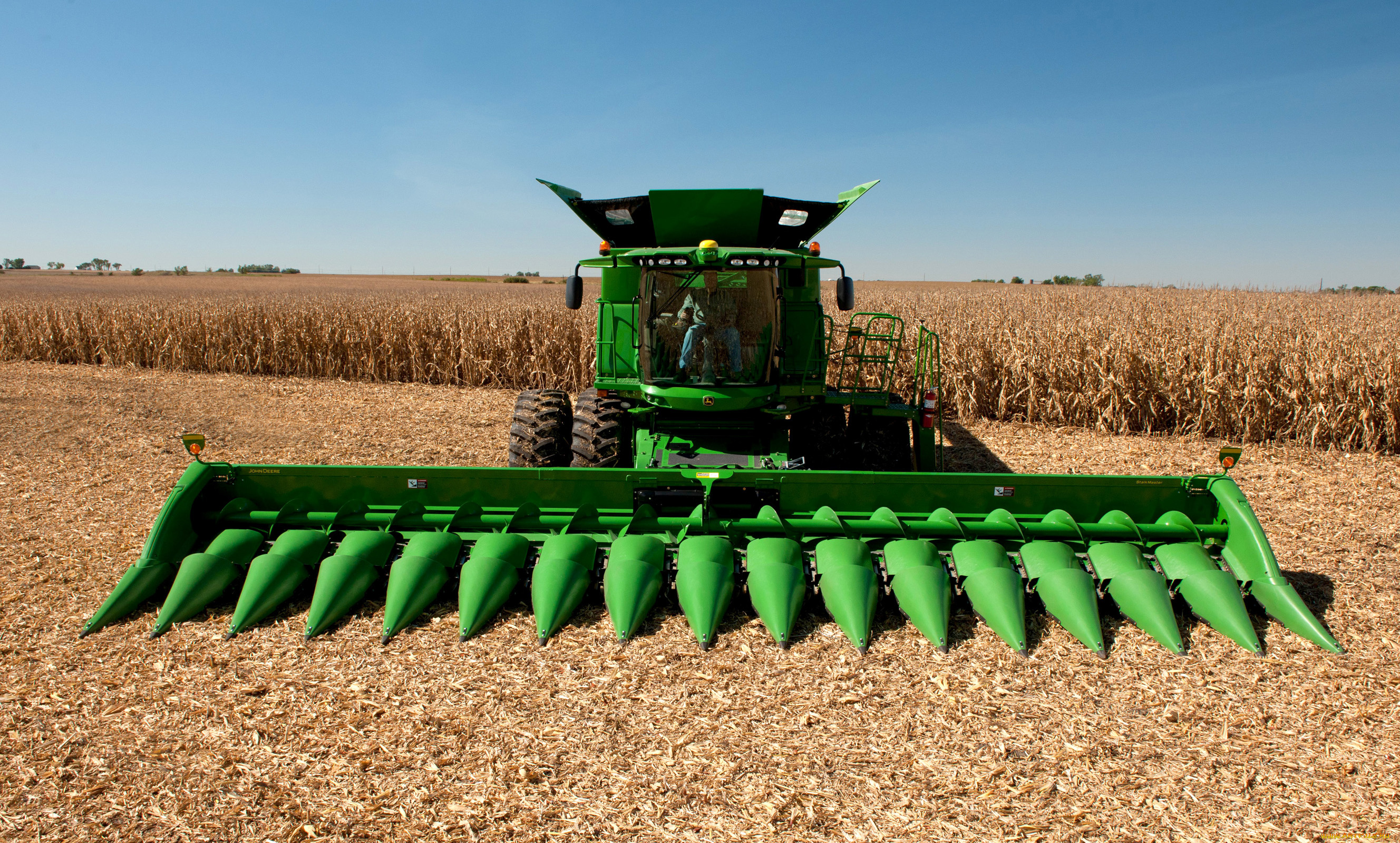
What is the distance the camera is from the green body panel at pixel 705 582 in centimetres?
369

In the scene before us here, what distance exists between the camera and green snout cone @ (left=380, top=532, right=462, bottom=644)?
3.75 m

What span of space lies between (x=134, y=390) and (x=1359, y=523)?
50.4ft

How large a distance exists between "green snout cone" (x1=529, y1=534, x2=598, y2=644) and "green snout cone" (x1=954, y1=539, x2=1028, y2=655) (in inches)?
77.2

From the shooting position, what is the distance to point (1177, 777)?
2.76 meters

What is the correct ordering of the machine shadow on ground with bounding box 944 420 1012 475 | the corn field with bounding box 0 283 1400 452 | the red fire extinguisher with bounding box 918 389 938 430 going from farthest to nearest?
the corn field with bounding box 0 283 1400 452
the machine shadow on ground with bounding box 944 420 1012 475
the red fire extinguisher with bounding box 918 389 938 430

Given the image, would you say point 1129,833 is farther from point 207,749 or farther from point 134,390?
point 134,390

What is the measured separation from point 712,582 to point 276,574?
7.42ft

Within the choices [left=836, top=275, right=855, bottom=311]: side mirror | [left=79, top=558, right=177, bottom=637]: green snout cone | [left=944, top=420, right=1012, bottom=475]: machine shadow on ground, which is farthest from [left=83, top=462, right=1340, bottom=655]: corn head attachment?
[left=944, top=420, right=1012, bottom=475]: machine shadow on ground

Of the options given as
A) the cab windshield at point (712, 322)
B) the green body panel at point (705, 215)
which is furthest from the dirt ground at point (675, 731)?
the green body panel at point (705, 215)

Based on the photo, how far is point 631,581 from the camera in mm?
3803

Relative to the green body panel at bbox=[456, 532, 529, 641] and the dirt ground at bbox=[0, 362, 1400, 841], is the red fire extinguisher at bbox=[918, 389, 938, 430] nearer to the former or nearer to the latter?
the dirt ground at bbox=[0, 362, 1400, 841]

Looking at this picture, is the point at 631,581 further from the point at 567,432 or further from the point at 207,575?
the point at 567,432

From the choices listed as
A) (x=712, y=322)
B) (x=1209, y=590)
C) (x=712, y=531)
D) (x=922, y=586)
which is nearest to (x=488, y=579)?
(x=712, y=531)

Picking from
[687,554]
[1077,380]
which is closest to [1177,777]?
[687,554]
